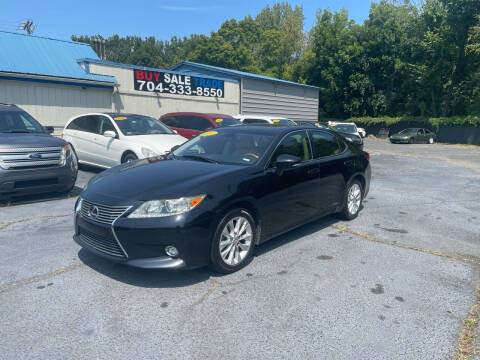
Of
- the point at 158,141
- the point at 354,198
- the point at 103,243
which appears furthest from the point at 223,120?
the point at 103,243

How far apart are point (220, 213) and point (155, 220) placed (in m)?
0.62

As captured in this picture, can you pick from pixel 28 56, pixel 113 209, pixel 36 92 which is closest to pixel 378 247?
pixel 113 209

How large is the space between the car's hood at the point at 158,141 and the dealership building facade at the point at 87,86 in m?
5.95

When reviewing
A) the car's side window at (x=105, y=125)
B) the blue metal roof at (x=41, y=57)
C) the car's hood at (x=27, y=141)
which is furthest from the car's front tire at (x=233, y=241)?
the blue metal roof at (x=41, y=57)

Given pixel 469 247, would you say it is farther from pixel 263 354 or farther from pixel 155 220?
pixel 155 220

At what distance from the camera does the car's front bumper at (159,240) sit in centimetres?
349

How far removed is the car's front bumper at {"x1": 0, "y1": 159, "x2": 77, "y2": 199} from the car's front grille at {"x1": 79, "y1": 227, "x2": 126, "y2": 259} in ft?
9.96

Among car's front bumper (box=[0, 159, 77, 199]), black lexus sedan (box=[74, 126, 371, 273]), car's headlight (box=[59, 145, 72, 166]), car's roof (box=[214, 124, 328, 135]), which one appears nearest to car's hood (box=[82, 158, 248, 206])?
black lexus sedan (box=[74, 126, 371, 273])

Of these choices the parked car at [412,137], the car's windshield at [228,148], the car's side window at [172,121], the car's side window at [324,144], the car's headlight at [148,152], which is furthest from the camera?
the parked car at [412,137]

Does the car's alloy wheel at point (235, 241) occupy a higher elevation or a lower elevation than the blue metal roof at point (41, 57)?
lower

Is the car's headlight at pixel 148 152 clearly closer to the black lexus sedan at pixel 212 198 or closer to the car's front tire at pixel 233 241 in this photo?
the black lexus sedan at pixel 212 198

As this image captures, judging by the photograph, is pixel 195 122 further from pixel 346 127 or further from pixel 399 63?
pixel 399 63

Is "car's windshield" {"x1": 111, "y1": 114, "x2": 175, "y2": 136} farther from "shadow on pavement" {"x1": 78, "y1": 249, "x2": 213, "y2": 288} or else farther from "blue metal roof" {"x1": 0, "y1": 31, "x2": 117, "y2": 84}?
"shadow on pavement" {"x1": 78, "y1": 249, "x2": 213, "y2": 288}

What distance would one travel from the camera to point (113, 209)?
366 cm
